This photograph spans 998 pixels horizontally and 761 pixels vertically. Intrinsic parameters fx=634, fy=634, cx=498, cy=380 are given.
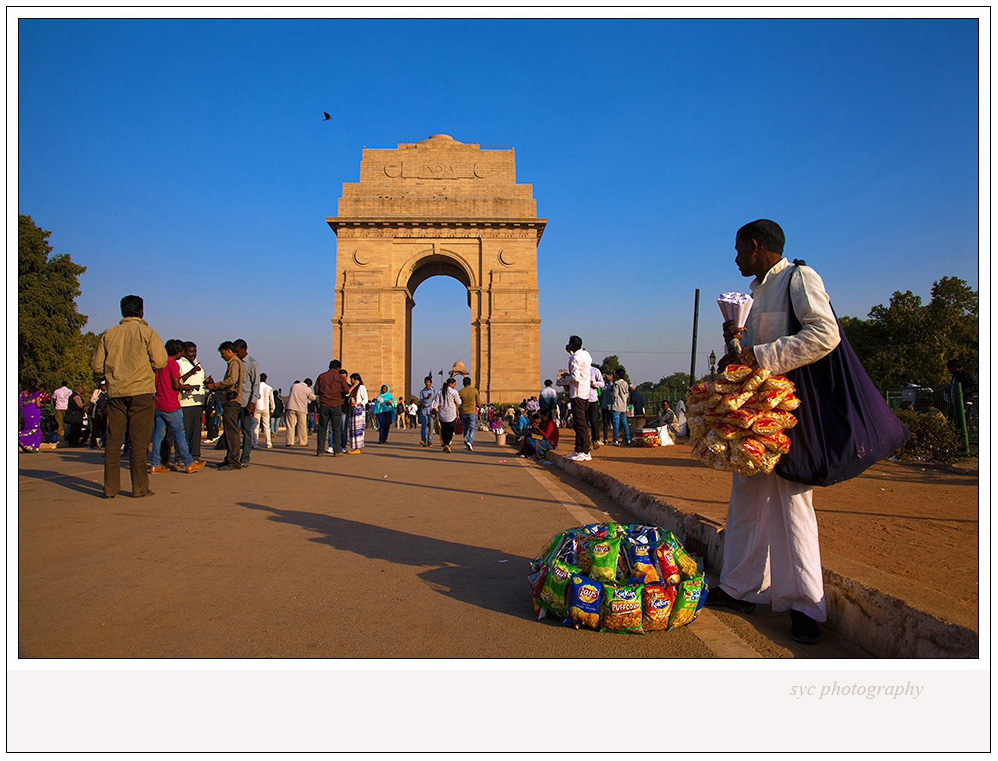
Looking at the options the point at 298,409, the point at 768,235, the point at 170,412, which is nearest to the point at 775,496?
the point at 768,235

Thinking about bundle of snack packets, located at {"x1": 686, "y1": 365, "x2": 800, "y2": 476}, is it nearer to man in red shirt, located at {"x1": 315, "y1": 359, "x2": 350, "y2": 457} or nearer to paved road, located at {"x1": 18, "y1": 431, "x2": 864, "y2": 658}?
paved road, located at {"x1": 18, "y1": 431, "x2": 864, "y2": 658}

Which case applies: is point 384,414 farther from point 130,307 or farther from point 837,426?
point 837,426

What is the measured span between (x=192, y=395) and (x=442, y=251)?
2622cm

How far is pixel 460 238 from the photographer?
3531 cm

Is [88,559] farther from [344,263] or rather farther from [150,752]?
[344,263]

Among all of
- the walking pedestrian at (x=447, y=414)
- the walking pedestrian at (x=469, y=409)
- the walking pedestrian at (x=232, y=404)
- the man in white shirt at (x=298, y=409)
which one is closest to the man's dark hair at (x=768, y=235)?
the walking pedestrian at (x=232, y=404)

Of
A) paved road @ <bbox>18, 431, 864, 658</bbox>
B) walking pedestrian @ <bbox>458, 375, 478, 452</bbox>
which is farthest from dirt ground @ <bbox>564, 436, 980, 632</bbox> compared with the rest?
walking pedestrian @ <bbox>458, 375, 478, 452</bbox>

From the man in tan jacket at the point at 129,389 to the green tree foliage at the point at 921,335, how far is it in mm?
38524

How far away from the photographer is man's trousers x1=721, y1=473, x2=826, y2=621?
289 centimetres

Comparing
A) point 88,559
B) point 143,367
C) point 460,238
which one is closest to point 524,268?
point 460,238

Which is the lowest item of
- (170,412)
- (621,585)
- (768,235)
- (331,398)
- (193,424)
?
(621,585)

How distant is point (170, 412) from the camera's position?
28.5 feet

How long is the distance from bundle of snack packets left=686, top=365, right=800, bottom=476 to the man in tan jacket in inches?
242

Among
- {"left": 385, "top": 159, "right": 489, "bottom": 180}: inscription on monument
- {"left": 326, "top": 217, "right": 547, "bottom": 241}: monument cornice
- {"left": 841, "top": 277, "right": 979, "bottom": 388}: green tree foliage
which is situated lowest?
{"left": 841, "top": 277, "right": 979, "bottom": 388}: green tree foliage
